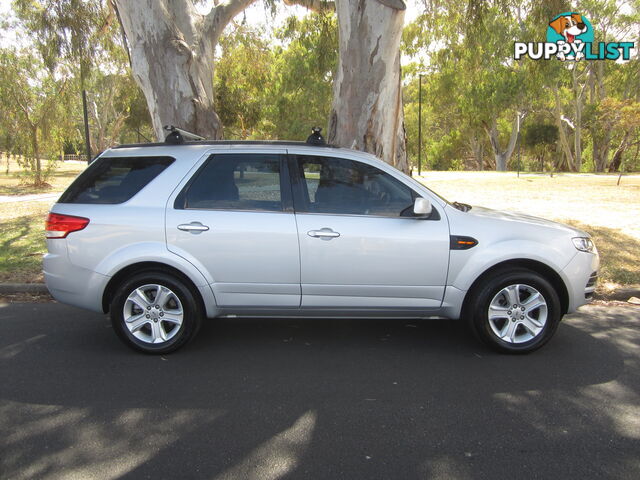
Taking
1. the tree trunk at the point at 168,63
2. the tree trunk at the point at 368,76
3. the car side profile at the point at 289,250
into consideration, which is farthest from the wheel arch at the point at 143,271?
the tree trunk at the point at 168,63

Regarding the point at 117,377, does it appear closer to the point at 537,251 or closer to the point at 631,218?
the point at 537,251

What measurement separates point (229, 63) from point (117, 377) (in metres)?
18.3

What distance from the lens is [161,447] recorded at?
3121mm

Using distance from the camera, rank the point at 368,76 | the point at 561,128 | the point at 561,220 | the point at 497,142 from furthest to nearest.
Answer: the point at 497,142, the point at 561,128, the point at 561,220, the point at 368,76

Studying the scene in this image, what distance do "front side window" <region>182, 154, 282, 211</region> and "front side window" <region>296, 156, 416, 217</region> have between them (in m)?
0.25

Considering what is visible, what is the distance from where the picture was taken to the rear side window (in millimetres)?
4539

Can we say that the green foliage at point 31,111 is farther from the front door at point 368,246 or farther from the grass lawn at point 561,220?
the front door at point 368,246

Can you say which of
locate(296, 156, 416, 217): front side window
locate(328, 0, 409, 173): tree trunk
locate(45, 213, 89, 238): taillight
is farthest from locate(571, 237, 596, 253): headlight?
locate(45, 213, 89, 238): taillight

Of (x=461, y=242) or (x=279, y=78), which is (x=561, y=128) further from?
(x=461, y=242)

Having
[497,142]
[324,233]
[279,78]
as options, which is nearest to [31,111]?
[279,78]

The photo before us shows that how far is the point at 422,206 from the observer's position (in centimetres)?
426

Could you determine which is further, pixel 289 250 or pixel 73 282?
pixel 73 282

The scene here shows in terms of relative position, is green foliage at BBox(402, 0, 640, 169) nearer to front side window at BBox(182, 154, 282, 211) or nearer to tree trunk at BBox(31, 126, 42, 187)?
front side window at BBox(182, 154, 282, 211)

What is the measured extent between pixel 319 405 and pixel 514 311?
76.4 inches
